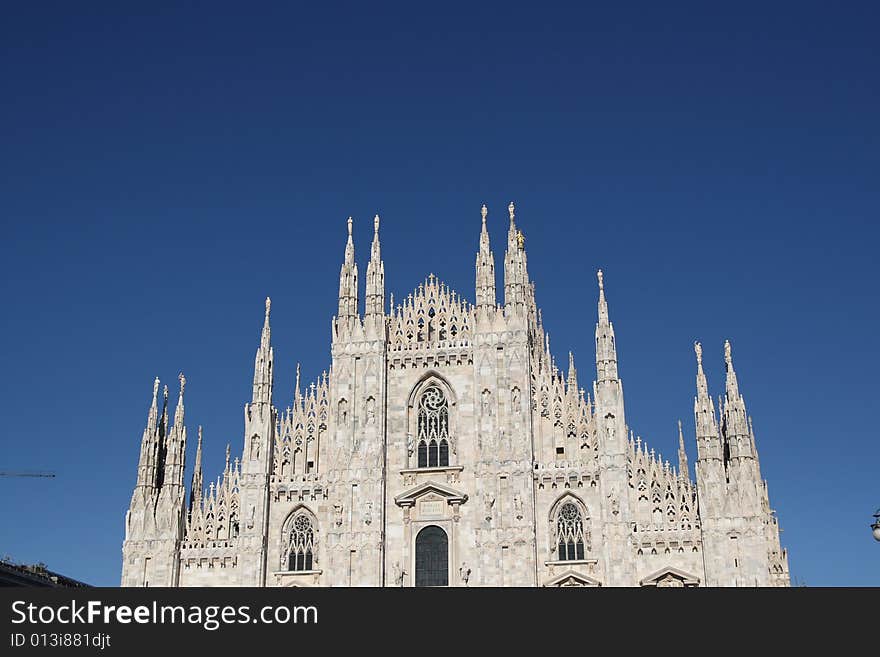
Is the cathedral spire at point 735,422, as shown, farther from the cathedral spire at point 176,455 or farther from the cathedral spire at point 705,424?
the cathedral spire at point 176,455

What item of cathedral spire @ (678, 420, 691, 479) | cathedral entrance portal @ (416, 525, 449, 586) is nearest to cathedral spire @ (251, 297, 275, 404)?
cathedral entrance portal @ (416, 525, 449, 586)

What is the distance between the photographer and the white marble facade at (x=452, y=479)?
47.7m

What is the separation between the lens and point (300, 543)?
2005 inches

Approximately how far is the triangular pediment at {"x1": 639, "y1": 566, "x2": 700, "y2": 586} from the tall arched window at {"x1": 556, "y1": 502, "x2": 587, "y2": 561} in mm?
3023

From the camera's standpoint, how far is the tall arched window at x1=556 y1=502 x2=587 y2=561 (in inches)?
1909

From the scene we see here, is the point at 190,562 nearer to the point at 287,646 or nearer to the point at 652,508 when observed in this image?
the point at 652,508

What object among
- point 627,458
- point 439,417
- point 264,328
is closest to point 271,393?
point 264,328

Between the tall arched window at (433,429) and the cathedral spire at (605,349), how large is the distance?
7.13 meters

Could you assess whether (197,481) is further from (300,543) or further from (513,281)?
(513,281)

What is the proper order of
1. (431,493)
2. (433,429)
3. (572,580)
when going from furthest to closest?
(433,429)
(431,493)
(572,580)

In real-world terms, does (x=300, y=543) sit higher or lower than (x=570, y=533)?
higher


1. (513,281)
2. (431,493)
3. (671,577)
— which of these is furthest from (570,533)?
(513,281)

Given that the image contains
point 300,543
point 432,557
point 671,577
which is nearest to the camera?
point 671,577

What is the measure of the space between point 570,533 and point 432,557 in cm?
609
